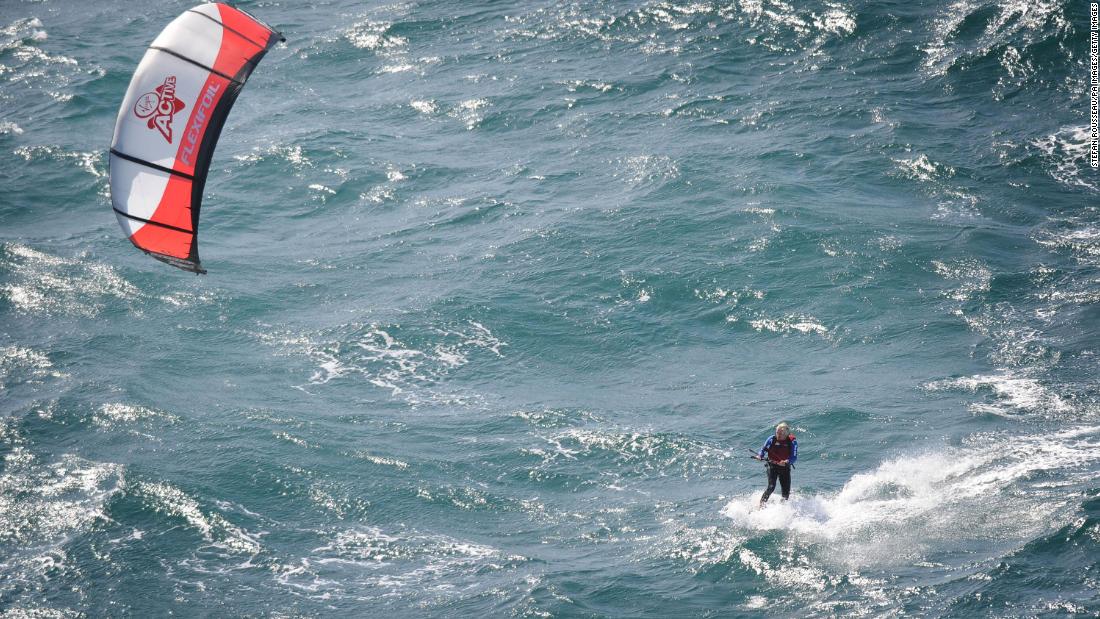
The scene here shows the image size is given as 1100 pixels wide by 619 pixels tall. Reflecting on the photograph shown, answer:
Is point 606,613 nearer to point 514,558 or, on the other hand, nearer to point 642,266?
point 514,558

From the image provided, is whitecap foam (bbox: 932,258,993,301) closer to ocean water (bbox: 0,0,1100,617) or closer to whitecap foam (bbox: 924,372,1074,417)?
ocean water (bbox: 0,0,1100,617)

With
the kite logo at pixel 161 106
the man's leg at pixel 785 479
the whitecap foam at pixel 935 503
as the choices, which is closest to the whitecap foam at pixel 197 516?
the kite logo at pixel 161 106

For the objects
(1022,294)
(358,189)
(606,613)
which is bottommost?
(606,613)

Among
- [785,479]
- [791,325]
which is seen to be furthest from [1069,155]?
[785,479]

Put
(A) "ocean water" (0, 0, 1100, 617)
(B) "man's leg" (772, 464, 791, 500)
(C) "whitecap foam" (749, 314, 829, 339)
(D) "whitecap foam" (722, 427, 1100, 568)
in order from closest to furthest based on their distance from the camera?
(D) "whitecap foam" (722, 427, 1100, 568)
(B) "man's leg" (772, 464, 791, 500)
(A) "ocean water" (0, 0, 1100, 617)
(C) "whitecap foam" (749, 314, 829, 339)

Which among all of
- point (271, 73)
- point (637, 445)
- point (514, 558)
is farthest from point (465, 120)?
point (514, 558)

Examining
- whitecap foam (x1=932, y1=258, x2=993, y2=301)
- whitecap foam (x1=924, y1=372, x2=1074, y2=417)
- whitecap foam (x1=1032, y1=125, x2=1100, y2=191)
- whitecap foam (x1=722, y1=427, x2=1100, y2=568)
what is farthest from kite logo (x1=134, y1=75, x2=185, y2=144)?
Answer: whitecap foam (x1=1032, y1=125, x2=1100, y2=191)
